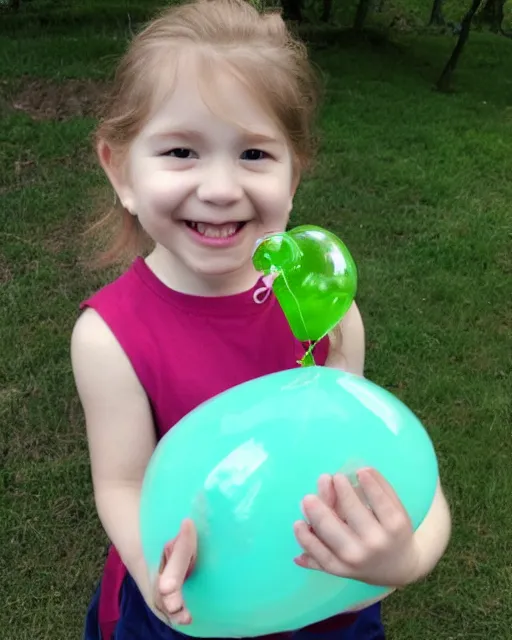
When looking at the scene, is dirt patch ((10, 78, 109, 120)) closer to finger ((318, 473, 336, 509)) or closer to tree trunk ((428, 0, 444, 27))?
finger ((318, 473, 336, 509))

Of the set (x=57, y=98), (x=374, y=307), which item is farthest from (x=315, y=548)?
(x=57, y=98)

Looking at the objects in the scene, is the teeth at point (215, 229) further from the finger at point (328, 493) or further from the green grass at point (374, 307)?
the green grass at point (374, 307)

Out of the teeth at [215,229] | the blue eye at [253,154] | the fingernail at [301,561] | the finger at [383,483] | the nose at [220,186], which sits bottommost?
the fingernail at [301,561]

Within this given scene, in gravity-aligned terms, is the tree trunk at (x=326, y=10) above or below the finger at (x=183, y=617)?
below

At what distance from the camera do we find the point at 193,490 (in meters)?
1.06

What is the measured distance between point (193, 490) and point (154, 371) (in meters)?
0.39

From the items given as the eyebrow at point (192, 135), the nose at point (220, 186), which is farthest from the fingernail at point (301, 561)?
the eyebrow at point (192, 135)

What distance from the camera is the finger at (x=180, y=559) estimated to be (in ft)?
3.21

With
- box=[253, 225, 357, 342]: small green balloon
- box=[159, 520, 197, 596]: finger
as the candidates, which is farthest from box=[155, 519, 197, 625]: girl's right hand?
box=[253, 225, 357, 342]: small green balloon

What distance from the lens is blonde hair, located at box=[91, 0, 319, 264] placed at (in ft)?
4.25

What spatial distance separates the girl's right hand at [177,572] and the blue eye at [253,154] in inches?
24.5

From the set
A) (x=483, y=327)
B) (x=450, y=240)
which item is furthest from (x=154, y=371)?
(x=450, y=240)

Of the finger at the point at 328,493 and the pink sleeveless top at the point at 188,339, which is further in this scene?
the pink sleeveless top at the point at 188,339

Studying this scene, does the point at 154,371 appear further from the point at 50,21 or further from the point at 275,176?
the point at 50,21
